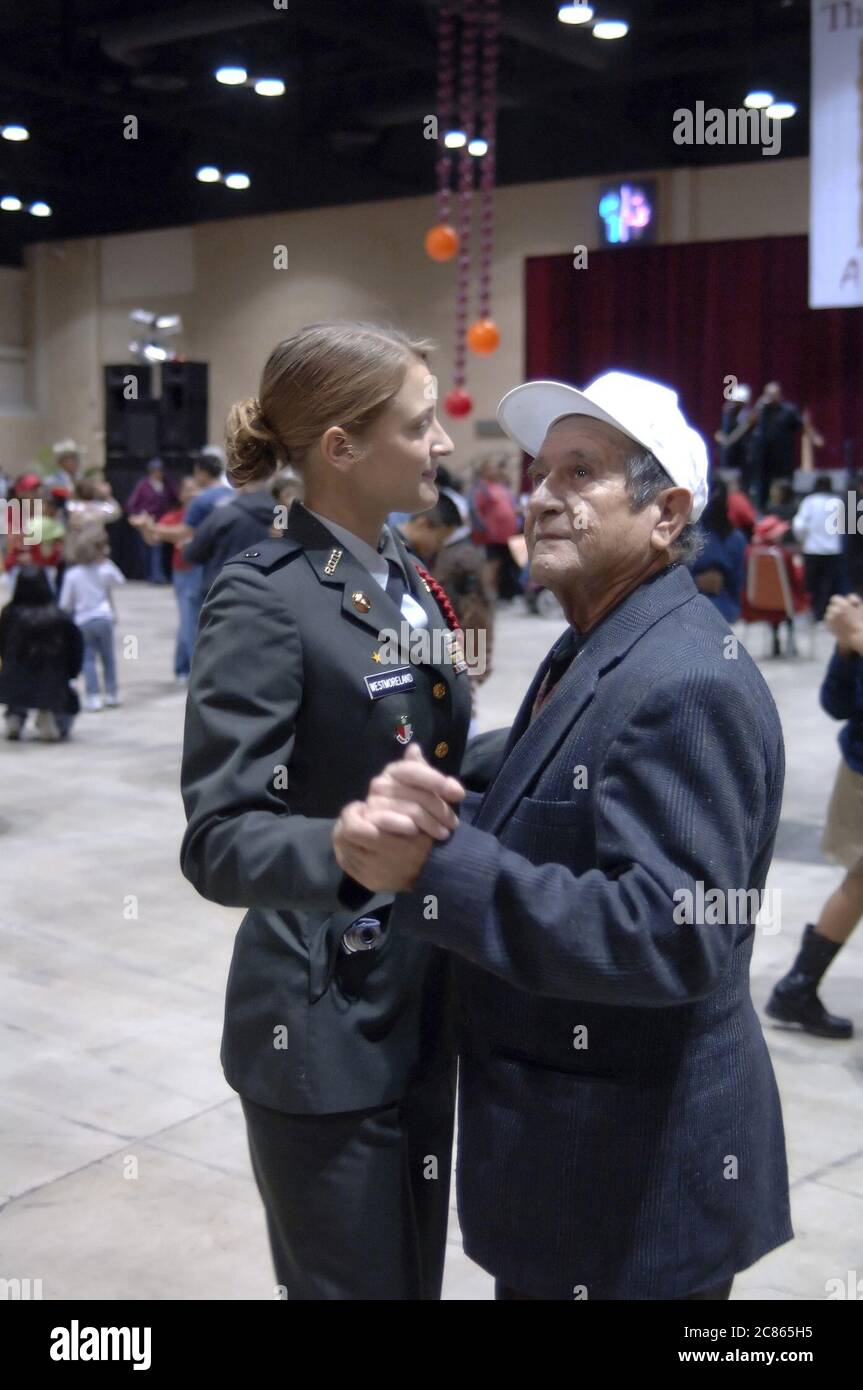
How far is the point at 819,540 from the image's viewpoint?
1186 centimetres

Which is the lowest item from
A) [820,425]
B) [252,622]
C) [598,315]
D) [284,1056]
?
[284,1056]

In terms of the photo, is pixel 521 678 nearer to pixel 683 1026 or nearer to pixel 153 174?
pixel 683 1026

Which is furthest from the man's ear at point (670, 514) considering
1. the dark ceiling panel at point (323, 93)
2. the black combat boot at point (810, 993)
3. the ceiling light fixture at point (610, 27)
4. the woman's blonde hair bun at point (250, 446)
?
the ceiling light fixture at point (610, 27)

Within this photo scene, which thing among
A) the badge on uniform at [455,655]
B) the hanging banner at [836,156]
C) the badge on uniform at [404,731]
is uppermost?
the hanging banner at [836,156]

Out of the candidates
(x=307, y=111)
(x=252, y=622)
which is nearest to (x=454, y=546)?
(x=252, y=622)

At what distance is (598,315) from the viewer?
17859 millimetres

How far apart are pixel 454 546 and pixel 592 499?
10.1ft

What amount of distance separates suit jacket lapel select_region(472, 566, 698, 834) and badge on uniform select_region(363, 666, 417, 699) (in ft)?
0.53

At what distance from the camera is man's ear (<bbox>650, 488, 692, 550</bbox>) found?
143 centimetres

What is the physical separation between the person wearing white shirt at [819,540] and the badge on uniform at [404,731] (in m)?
9.94

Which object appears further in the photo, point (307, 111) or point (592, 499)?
Answer: point (307, 111)

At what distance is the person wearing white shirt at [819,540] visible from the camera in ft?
37.8

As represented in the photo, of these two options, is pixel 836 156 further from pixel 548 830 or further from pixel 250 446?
pixel 548 830

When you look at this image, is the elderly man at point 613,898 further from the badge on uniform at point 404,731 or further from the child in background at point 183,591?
the child in background at point 183,591
